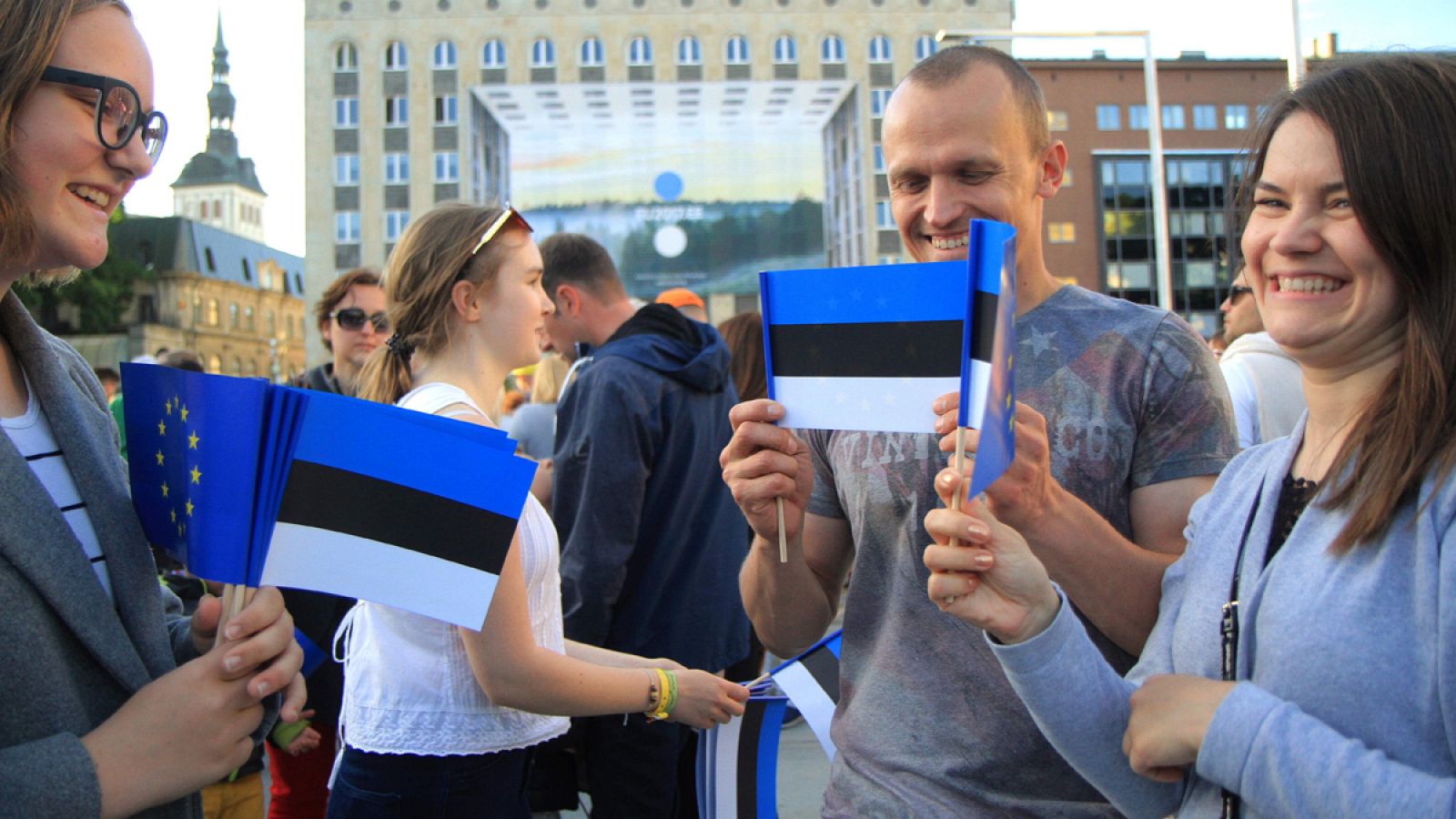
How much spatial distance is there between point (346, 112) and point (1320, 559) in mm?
50563

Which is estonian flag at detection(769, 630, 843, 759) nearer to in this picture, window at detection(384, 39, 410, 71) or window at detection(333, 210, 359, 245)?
window at detection(333, 210, 359, 245)

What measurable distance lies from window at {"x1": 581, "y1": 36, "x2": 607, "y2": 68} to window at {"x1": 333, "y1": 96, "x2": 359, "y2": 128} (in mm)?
9887

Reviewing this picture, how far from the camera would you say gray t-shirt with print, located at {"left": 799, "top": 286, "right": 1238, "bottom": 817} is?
179 cm

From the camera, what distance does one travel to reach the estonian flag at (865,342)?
5.13 ft

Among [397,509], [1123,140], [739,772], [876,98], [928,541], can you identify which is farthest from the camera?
[1123,140]

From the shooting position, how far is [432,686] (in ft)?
7.64

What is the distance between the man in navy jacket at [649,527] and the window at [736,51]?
1864 inches

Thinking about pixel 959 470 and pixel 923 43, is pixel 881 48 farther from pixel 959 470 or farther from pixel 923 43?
pixel 959 470

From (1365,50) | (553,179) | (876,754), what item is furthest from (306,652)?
(553,179)

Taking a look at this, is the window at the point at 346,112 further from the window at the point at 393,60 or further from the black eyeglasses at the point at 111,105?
the black eyeglasses at the point at 111,105

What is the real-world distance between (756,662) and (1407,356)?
3.91m

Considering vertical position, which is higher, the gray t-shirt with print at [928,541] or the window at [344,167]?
the window at [344,167]

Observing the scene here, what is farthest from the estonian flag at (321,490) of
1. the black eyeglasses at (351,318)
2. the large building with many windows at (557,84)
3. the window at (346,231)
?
the window at (346,231)

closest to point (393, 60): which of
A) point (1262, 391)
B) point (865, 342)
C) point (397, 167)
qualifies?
point (397, 167)
